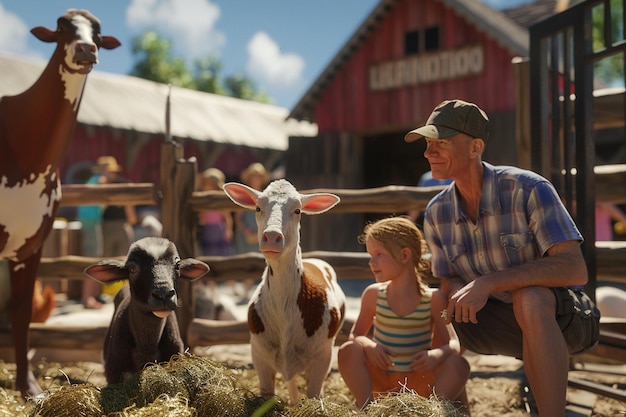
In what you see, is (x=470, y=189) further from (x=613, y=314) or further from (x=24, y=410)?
(x=613, y=314)

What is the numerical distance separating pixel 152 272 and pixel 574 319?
197 cm

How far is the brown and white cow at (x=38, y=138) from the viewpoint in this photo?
12.8 feet

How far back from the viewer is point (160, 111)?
17141 mm

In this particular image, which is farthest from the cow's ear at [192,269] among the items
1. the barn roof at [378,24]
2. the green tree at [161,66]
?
the green tree at [161,66]

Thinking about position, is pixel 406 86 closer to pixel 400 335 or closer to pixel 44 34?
pixel 44 34

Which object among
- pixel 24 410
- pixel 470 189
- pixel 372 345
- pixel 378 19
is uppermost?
pixel 378 19

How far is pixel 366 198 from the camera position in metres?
4.90

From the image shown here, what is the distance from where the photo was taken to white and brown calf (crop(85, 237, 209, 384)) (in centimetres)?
315

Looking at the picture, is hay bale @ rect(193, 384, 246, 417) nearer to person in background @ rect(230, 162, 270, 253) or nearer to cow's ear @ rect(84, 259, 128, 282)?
cow's ear @ rect(84, 259, 128, 282)

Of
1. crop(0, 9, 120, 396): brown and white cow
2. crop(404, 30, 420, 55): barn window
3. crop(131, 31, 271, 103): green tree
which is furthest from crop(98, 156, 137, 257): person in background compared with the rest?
crop(131, 31, 271, 103): green tree

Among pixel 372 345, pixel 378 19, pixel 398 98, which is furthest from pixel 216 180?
pixel 378 19

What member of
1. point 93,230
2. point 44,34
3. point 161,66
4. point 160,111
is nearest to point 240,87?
point 161,66

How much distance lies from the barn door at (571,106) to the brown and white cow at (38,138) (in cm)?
271

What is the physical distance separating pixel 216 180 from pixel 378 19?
24.5ft
